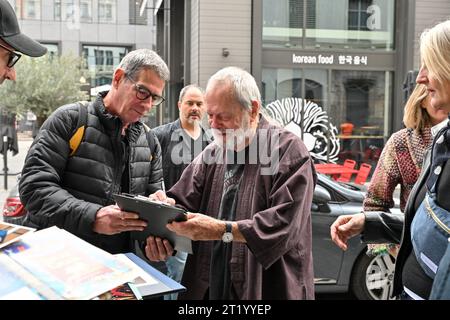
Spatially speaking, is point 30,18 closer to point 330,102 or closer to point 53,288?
point 330,102

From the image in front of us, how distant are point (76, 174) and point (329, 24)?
44.6 ft

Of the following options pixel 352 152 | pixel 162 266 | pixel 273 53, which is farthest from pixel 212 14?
pixel 162 266

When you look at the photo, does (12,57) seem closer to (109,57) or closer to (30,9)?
(30,9)

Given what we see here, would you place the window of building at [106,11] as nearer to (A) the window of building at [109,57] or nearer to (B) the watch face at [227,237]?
(A) the window of building at [109,57]

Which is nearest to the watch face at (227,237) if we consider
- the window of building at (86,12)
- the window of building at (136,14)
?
the window of building at (136,14)

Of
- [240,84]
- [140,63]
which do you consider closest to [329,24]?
[140,63]

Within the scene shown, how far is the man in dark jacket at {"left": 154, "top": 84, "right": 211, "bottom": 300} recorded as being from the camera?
4.67 metres

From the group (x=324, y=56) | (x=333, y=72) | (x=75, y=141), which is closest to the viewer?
(x=75, y=141)

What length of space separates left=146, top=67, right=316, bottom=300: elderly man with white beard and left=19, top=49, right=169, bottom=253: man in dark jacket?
0.27 m

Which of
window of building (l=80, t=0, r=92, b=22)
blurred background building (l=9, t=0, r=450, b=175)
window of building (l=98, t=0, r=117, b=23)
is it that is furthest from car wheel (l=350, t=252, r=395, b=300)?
window of building (l=80, t=0, r=92, b=22)

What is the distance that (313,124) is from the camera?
572 inches

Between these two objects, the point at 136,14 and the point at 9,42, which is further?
the point at 136,14

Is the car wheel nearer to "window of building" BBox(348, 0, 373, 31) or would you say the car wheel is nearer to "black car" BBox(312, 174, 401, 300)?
"black car" BBox(312, 174, 401, 300)
